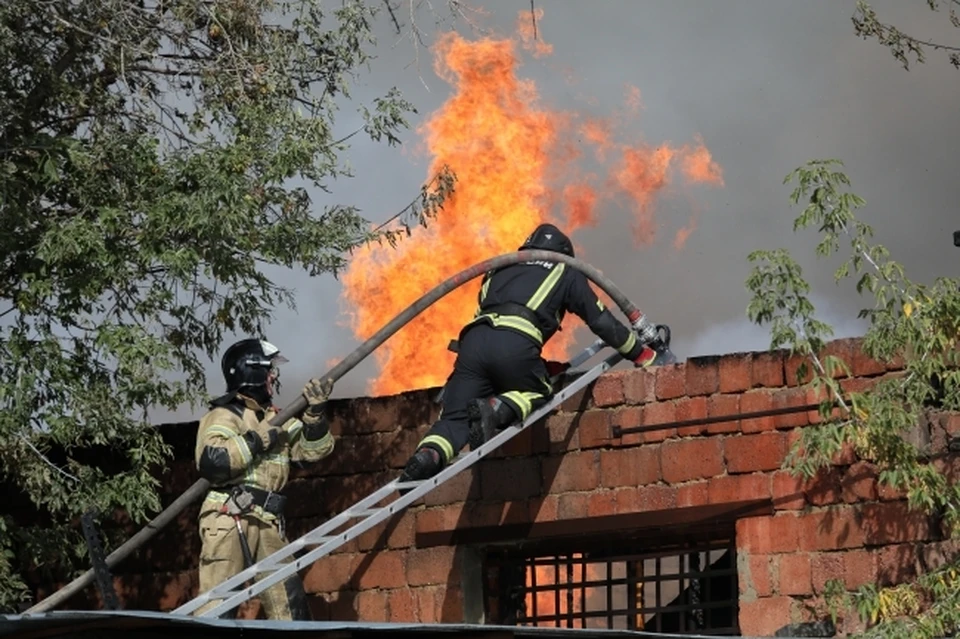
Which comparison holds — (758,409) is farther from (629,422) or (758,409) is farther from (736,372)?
(629,422)

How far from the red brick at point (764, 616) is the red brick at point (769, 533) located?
0.93ft

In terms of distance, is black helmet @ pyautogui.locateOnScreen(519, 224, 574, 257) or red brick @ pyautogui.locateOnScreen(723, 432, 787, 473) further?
black helmet @ pyautogui.locateOnScreen(519, 224, 574, 257)

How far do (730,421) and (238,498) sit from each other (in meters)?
2.80

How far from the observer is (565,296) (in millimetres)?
10547

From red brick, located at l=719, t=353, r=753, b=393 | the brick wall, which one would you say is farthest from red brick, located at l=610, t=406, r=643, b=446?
red brick, located at l=719, t=353, r=753, b=393

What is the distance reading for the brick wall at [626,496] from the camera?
32.4 feet

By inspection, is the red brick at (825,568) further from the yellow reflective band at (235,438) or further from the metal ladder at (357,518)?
the yellow reflective band at (235,438)

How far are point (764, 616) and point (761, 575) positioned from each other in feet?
0.73

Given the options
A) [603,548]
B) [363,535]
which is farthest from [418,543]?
[603,548]

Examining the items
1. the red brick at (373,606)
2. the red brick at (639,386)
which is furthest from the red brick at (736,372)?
the red brick at (373,606)

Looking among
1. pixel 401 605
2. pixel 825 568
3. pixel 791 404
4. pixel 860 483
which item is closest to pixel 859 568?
pixel 825 568

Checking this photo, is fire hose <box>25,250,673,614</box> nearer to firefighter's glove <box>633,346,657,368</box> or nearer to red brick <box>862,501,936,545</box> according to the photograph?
firefighter's glove <box>633,346,657,368</box>

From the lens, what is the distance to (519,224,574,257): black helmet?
35.4ft

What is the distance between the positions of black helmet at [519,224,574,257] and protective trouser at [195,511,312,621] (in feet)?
7.59
